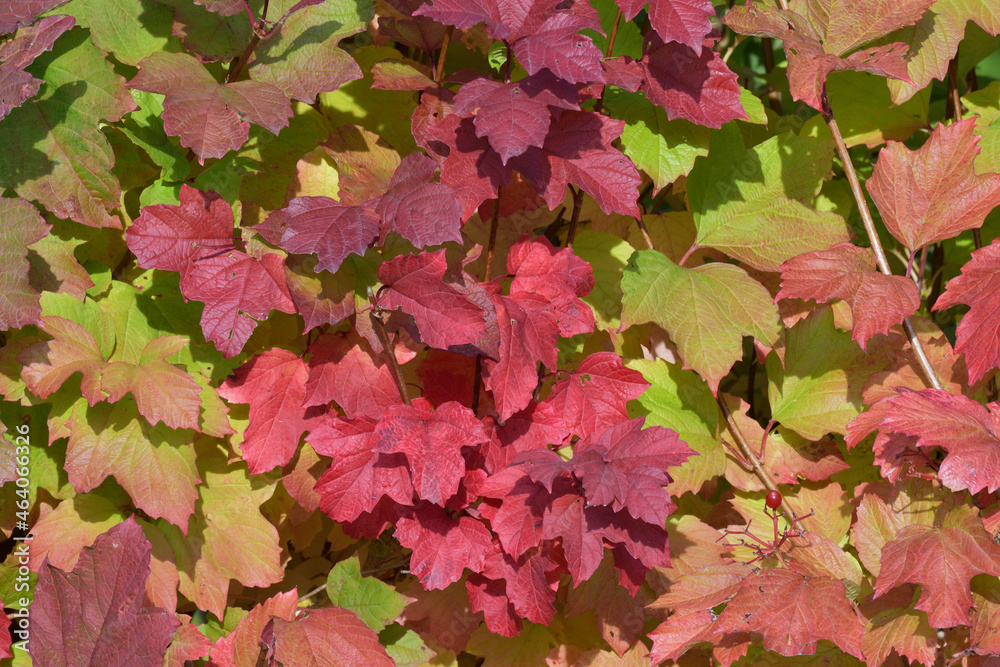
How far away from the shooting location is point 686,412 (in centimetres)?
133

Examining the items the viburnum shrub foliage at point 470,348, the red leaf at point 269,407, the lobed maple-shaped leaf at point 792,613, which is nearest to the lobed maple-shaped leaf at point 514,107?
the viburnum shrub foliage at point 470,348

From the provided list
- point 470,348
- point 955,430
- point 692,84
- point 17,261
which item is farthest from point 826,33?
point 17,261

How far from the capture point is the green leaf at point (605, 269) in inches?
52.7

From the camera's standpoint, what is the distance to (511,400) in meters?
1.10

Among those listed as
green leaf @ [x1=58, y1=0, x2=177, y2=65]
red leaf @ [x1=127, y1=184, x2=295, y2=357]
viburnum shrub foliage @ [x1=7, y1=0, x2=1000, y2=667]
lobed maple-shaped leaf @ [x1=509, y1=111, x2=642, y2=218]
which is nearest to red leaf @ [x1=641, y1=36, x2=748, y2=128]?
viburnum shrub foliage @ [x1=7, y1=0, x2=1000, y2=667]

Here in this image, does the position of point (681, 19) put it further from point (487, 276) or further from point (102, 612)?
point (102, 612)

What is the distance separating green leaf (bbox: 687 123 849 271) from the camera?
133 centimetres

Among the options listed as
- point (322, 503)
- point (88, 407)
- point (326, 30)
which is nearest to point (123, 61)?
point (326, 30)

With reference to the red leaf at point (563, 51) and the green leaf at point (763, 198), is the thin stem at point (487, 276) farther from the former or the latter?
the green leaf at point (763, 198)

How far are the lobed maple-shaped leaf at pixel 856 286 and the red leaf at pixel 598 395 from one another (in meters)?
0.26

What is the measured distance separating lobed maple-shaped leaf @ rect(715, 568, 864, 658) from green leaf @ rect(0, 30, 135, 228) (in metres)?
1.04

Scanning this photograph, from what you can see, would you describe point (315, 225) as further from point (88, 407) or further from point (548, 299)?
point (88, 407)

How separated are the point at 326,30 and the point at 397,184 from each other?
12.2 inches

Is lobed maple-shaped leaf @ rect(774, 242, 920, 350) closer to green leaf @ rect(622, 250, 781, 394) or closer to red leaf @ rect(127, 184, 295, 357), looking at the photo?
green leaf @ rect(622, 250, 781, 394)
